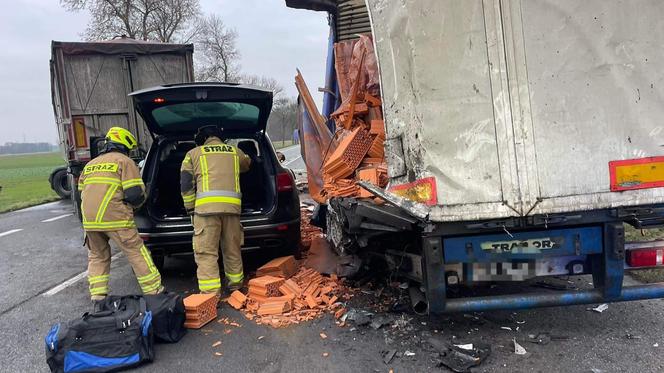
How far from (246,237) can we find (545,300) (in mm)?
2790

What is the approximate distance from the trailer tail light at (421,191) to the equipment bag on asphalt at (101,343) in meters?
1.97

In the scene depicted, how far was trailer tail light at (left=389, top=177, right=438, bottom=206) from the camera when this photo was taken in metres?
3.00

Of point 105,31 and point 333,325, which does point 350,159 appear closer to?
point 333,325

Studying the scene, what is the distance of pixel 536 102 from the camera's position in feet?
9.55

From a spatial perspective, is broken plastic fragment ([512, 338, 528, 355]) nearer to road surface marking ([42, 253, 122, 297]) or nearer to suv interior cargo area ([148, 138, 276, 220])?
suv interior cargo area ([148, 138, 276, 220])

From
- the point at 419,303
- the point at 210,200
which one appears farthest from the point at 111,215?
the point at 419,303

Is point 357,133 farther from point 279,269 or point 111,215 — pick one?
point 111,215

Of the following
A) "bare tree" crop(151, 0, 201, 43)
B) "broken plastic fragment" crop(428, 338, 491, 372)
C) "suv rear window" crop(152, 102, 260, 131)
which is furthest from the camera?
"bare tree" crop(151, 0, 201, 43)

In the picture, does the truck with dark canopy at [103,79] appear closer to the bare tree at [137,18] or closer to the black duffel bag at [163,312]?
the black duffel bag at [163,312]

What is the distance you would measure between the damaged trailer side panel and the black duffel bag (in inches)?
80.6

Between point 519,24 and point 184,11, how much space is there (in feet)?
82.0

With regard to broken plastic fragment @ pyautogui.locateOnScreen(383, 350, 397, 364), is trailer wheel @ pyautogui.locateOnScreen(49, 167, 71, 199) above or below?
above

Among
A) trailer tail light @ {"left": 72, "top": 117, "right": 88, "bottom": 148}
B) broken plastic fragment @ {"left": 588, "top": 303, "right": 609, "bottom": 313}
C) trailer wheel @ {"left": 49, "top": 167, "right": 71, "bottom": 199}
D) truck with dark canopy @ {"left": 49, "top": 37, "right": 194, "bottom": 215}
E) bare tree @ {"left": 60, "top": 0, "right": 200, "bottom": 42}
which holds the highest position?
bare tree @ {"left": 60, "top": 0, "right": 200, "bottom": 42}

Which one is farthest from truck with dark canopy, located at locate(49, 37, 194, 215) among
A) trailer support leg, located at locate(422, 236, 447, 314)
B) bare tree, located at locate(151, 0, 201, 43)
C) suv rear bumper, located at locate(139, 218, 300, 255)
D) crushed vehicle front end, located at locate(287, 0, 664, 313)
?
bare tree, located at locate(151, 0, 201, 43)
